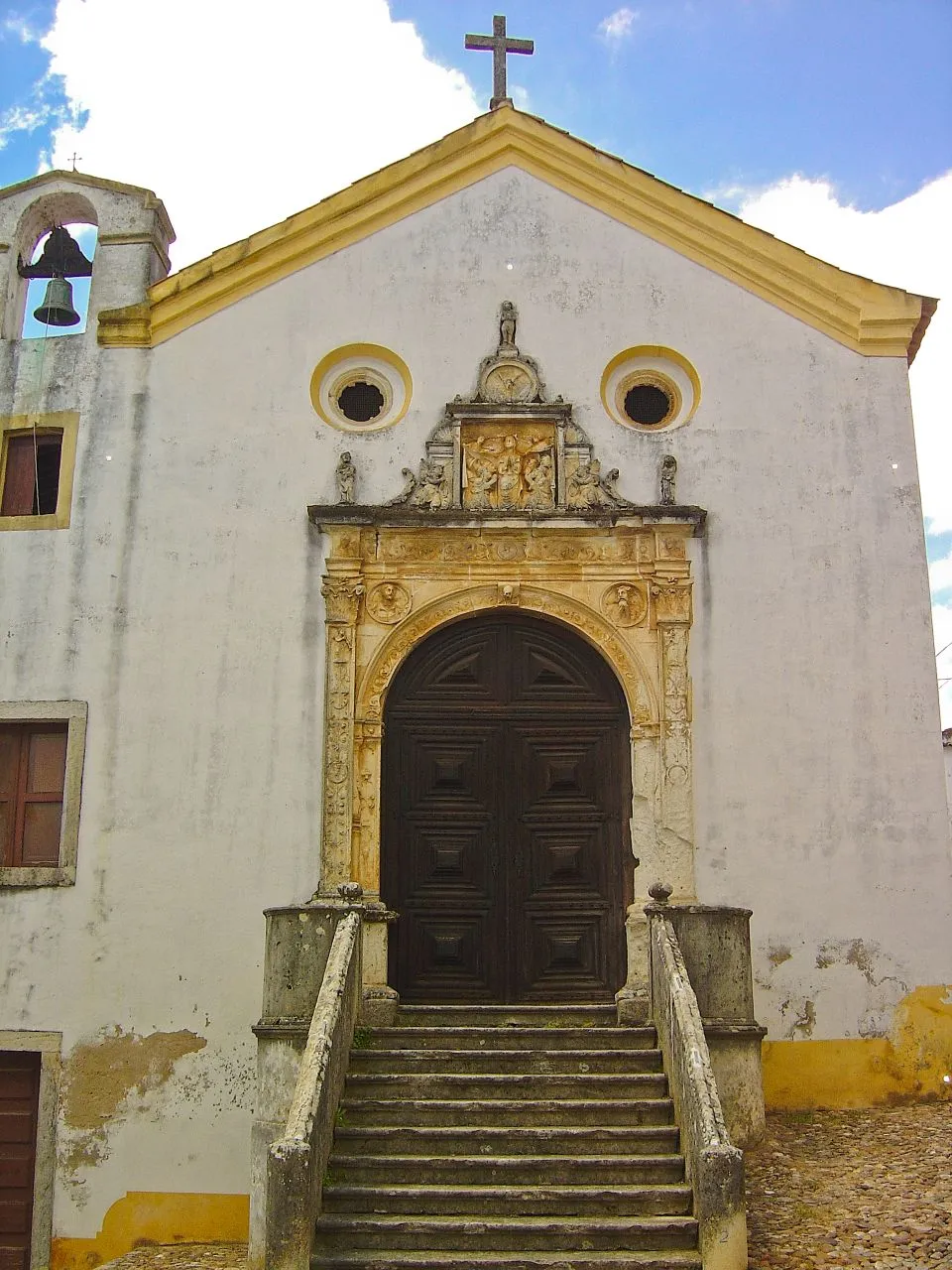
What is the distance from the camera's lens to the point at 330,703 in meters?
10.7

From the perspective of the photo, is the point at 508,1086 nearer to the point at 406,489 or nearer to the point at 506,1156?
the point at 506,1156

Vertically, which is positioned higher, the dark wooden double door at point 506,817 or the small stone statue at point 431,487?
the small stone statue at point 431,487

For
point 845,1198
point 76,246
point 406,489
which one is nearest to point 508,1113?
point 845,1198

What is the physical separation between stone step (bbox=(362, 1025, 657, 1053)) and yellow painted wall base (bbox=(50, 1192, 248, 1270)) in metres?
2.18

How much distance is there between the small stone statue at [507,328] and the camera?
11430 millimetres

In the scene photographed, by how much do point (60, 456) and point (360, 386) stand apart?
2708 millimetres

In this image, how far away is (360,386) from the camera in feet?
38.3

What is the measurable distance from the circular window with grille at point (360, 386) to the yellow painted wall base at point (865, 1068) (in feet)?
20.3

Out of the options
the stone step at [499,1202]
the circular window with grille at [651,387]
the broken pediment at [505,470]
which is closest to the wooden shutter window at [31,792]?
the broken pediment at [505,470]

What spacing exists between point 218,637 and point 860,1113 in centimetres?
632

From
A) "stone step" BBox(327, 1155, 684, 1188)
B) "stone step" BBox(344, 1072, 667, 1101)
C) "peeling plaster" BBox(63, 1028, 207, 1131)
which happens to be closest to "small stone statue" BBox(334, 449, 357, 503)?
"peeling plaster" BBox(63, 1028, 207, 1131)

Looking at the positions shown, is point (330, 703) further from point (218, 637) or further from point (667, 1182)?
point (667, 1182)

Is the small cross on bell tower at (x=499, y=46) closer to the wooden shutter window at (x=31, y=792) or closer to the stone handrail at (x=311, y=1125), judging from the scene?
the wooden shutter window at (x=31, y=792)

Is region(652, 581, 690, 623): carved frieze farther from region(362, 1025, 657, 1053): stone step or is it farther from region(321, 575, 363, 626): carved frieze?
region(362, 1025, 657, 1053): stone step
